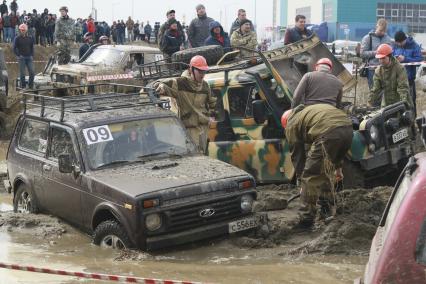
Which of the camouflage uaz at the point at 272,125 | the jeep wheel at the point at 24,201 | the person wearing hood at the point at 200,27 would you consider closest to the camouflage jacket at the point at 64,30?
the person wearing hood at the point at 200,27

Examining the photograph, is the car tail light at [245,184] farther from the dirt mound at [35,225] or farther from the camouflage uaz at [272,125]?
the dirt mound at [35,225]

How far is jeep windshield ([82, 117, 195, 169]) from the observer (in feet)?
23.0

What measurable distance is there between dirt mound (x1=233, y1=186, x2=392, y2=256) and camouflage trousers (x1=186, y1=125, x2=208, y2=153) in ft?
3.28

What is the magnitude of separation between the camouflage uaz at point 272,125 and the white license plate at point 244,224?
5.58 ft

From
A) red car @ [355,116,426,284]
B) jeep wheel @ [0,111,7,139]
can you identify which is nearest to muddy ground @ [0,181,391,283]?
red car @ [355,116,426,284]

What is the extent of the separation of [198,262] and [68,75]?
441 inches

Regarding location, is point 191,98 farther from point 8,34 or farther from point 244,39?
point 8,34

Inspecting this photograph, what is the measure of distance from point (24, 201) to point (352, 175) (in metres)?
4.01

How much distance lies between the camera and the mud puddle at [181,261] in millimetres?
5801

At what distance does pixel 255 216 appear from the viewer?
689 centimetres

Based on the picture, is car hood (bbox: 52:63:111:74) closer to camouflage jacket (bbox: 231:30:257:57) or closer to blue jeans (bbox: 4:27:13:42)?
camouflage jacket (bbox: 231:30:257:57)

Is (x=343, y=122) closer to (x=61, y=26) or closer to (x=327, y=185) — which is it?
(x=327, y=185)

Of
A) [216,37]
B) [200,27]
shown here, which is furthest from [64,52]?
[216,37]

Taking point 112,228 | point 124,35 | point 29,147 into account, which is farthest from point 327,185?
point 124,35
